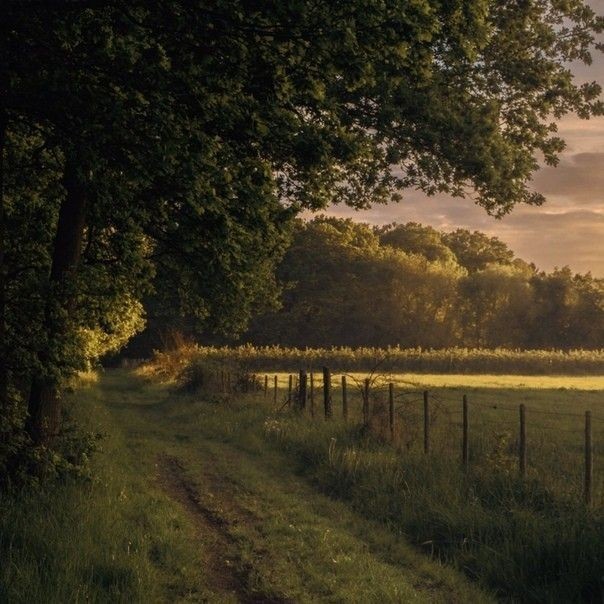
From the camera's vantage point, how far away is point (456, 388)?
154 ft

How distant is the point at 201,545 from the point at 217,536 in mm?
706

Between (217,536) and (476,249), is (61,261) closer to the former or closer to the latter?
→ (217,536)

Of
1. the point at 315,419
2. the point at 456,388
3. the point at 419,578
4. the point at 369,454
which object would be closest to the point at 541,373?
the point at 456,388

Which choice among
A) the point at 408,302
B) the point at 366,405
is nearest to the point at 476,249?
the point at 408,302

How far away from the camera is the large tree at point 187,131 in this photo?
359 inches

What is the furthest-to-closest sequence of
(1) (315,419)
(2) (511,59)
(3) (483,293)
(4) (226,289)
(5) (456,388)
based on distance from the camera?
(3) (483,293)
(5) (456,388)
(1) (315,419)
(2) (511,59)
(4) (226,289)

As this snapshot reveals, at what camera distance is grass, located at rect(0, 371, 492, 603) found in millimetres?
8281

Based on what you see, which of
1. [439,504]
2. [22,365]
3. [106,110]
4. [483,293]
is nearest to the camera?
[106,110]

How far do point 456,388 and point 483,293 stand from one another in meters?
62.0

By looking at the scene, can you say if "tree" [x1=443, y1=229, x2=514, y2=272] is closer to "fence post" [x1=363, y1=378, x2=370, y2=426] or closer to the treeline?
the treeline

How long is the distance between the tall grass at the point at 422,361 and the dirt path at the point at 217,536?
51.5m

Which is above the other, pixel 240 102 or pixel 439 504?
pixel 240 102

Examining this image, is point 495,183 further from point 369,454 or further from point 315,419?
point 315,419

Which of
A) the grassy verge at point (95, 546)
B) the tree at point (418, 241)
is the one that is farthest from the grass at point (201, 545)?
the tree at point (418, 241)
